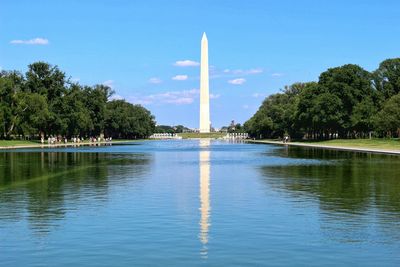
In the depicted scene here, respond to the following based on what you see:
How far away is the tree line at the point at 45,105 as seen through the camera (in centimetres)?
10362

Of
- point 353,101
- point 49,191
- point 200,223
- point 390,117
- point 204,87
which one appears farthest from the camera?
point 204,87

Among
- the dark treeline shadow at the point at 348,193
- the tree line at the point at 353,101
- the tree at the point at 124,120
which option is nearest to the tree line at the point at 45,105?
the tree at the point at 124,120

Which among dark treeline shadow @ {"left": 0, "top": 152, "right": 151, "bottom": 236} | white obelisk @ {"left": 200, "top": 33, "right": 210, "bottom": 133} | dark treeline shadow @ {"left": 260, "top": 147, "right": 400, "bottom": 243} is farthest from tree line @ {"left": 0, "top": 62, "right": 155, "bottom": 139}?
dark treeline shadow @ {"left": 260, "top": 147, "right": 400, "bottom": 243}

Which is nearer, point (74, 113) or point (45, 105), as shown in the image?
point (45, 105)

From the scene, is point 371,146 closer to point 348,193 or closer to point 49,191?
point 348,193

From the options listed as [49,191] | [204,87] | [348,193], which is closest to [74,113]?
[204,87]

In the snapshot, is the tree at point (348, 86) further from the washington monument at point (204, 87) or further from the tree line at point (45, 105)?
the tree line at point (45, 105)

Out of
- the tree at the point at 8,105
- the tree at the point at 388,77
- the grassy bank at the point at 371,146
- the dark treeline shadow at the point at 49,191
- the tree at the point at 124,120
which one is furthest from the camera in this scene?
the tree at the point at 124,120

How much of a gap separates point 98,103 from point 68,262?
445ft

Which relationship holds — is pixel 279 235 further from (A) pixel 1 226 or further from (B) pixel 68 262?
(A) pixel 1 226

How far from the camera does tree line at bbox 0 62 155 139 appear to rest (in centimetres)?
10362

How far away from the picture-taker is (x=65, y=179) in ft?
92.6

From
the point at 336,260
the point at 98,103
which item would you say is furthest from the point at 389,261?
the point at 98,103

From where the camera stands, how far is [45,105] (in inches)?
4151
